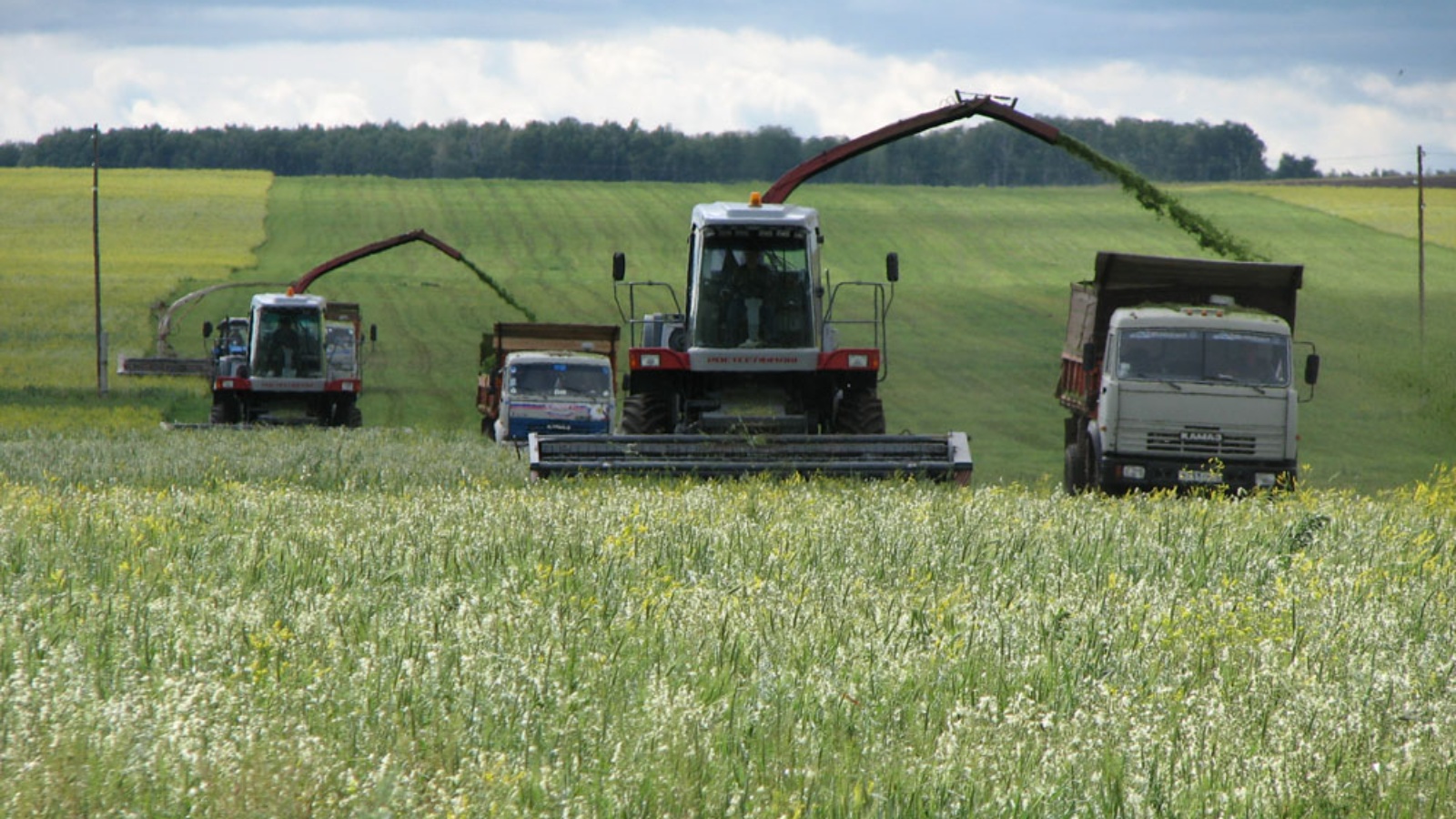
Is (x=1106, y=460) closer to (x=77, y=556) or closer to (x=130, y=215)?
(x=77, y=556)

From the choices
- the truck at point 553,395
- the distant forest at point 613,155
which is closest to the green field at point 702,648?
the truck at point 553,395

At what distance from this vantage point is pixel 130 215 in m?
92.2

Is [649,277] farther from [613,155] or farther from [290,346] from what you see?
[613,155]

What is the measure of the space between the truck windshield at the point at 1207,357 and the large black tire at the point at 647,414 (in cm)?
565

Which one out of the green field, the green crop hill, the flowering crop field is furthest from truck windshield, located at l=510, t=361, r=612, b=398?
the flowering crop field

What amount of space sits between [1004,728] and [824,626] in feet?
4.73

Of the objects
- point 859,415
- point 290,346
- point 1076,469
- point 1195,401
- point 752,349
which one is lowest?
point 1076,469

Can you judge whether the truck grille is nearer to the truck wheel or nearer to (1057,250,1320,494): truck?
(1057,250,1320,494): truck

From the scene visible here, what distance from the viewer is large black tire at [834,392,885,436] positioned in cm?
1869

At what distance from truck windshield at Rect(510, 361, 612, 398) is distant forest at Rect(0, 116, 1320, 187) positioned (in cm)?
9298

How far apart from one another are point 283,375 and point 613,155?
95.7 metres

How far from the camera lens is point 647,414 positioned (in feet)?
62.7

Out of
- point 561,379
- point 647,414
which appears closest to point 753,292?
point 647,414

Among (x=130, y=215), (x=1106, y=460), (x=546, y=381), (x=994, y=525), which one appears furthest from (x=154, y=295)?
(x=994, y=525)
